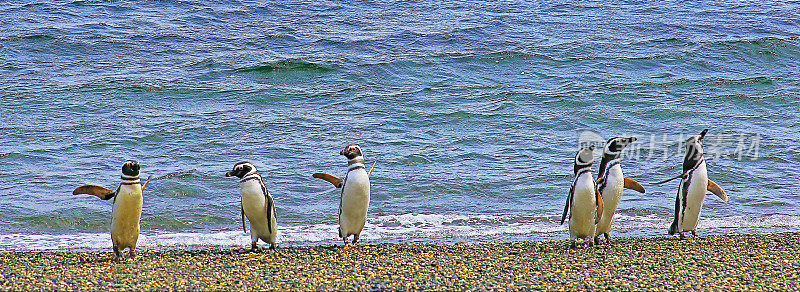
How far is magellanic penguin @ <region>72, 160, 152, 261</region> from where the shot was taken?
6348 mm

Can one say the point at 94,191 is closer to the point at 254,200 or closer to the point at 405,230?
the point at 254,200

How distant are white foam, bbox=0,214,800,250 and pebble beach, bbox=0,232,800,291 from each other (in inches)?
23.9

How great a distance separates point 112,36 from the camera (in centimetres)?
1811

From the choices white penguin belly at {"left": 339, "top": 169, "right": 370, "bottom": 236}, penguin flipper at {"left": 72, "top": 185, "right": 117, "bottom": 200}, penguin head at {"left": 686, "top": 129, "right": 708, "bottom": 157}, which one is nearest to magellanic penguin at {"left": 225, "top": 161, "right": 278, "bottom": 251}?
white penguin belly at {"left": 339, "top": 169, "right": 370, "bottom": 236}

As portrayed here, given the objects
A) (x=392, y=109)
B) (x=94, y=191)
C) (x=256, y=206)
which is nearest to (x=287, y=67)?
(x=392, y=109)

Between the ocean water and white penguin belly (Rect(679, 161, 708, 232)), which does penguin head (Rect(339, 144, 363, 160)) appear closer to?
the ocean water

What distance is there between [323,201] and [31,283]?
13.4ft

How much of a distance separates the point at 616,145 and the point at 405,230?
225cm

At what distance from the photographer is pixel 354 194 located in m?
6.95

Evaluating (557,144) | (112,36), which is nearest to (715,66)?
(557,144)

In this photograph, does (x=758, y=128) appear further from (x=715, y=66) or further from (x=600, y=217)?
(x=600, y=217)

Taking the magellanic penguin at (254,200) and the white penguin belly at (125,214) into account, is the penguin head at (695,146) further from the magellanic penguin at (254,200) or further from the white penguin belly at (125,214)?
the white penguin belly at (125,214)

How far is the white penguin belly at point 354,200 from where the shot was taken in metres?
6.93

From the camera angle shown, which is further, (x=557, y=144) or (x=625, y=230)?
(x=557, y=144)
